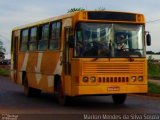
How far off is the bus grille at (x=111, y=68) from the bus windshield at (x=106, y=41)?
0.96ft

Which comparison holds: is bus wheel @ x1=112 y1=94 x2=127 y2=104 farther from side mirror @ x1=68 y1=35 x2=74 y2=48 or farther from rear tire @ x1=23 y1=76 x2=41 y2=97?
rear tire @ x1=23 y1=76 x2=41 y2=97

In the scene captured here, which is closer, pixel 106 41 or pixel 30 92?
pixel 106 41

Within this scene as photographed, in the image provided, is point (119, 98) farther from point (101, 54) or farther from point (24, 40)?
point (24, 40)

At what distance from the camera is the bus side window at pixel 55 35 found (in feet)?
65.6

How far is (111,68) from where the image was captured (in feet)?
60.1

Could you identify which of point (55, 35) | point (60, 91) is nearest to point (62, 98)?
point (60, 91)

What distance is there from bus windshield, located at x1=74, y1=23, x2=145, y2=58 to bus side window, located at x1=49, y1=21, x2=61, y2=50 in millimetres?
1736

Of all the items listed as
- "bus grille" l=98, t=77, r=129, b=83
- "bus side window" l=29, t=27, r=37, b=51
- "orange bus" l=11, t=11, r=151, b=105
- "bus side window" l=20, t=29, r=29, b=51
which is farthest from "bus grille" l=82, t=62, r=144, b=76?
"bus side window" l=20, t=29, r=29, b=51

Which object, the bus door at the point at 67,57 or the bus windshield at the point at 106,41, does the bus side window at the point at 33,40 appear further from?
the bus windshield at the point at 106,41

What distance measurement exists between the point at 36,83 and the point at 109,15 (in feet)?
18.3

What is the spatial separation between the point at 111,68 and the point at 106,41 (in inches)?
34.1

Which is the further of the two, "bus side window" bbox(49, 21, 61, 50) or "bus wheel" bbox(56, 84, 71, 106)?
"bus side window" bbox(49, 21, 61, 50)

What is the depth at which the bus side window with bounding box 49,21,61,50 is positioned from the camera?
20.0 m

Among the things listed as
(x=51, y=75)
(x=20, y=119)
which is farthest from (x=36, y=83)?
(x=20, y=119)
